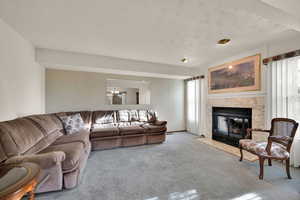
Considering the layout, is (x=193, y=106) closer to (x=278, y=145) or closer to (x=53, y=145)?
(x=278, y=145)

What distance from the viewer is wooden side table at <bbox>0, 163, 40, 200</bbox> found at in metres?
0.83

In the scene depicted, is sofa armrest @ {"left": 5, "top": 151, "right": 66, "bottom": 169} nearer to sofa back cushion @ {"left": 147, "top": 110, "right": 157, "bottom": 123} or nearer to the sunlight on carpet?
sofa back cushion @ {"left": 147, "top": 110, "right": 157, "bottom": 123}

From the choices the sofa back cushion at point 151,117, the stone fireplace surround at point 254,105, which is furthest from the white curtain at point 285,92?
the sofa back cushion at point 151,117

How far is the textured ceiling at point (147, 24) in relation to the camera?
1585mm

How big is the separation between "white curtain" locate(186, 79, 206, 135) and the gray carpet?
1.65 meters

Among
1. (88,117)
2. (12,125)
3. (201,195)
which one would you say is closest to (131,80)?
(88,117)

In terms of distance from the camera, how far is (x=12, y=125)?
1643 millimetres

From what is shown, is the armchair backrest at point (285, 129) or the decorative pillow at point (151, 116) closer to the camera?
the armchair backrest at point (285, 129)

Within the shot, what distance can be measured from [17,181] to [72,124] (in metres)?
2.31

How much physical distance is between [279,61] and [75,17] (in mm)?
3700

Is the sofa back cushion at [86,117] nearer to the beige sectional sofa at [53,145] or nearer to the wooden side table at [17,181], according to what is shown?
the beige sectional sofa at [53,145]

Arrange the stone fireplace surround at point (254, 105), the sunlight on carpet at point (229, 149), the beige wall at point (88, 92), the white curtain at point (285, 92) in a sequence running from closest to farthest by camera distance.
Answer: the white curtain at point (285, 92)
the sunlight on carpet at point (229, 149)
the stone fireplace surround at point (254, 105)
the beige wall at point (88, 92)

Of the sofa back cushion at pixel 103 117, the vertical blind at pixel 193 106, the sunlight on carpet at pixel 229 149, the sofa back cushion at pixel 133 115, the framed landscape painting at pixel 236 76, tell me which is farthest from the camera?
the vertical blind at pixel 193 106

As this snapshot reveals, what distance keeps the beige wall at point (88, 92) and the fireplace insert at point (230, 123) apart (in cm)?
164
